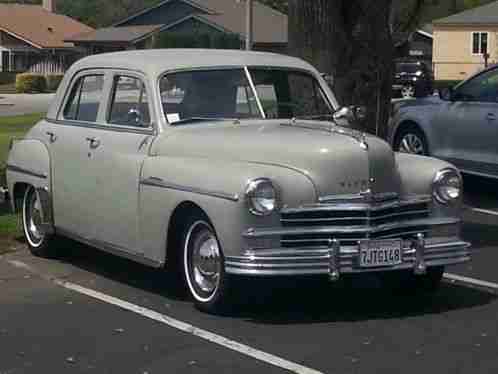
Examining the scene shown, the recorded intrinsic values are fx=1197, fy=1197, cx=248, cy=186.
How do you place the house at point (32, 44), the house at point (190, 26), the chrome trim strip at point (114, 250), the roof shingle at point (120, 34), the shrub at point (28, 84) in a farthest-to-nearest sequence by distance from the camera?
the house at point (32, 44)
the shrub at point (28, 84)
the roof shingle at point (120, 34)
the house at point (190, 26)
the chrome trim strip at point (114, 250)

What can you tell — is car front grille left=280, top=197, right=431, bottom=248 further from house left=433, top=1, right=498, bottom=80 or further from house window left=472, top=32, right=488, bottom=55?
house window left=472, top=32, right=488, bottom=55

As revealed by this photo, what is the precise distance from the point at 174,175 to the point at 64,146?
1.88m

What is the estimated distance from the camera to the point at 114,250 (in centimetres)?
Answer: 912

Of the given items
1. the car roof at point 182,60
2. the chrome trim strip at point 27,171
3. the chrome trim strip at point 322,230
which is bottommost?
the chrome trim strip at point 322,230

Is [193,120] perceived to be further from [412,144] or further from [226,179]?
[412,144]

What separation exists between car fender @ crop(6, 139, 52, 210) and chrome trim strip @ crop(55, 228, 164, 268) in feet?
1.41

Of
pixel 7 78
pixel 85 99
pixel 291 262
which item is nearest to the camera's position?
pixel 291 262

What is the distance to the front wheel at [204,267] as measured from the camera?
7926 mm

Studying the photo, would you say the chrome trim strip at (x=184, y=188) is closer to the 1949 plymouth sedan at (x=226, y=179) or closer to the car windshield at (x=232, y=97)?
the 1949 plymouth sedan at (x=226, y=179)

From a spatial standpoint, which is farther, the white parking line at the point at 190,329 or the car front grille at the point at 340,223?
the car front grille at the point at 340,223

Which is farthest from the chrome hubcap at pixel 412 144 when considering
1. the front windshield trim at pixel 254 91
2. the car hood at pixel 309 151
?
the car hood at pixel 309 151

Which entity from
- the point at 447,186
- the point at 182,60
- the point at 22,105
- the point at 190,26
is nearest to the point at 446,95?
the point at 182,60

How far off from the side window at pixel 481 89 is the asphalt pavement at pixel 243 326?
13.3ft

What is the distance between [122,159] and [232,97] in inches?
38.7
